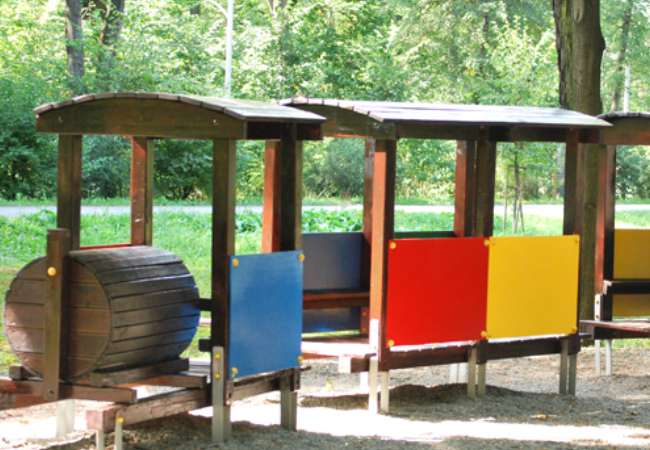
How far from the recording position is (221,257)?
4480 mm

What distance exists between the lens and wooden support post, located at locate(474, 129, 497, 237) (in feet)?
20.4

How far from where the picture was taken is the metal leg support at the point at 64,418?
4.88 m

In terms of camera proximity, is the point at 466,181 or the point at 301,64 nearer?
the point at 466,181

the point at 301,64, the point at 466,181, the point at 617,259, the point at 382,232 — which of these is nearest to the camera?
the point at 382,232

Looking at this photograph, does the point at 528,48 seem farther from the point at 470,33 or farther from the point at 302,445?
the point at 302,445

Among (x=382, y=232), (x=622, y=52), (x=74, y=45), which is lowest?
(x=382, y=232)

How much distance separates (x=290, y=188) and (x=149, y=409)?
1493mm

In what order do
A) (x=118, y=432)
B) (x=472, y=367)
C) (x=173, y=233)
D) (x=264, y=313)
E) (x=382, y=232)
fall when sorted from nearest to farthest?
1. (x=118, y=432)
2. (x=264, y=313)
3. (x=382, y=232)
4. (x=472, y=367)
5. (x=173, y=233)

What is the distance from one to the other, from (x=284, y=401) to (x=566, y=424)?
75.2 inches

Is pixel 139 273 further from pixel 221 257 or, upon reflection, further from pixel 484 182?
pixel 484 182

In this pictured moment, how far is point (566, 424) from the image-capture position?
5.51 metres

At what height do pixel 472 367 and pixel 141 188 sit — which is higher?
pixel 141 188

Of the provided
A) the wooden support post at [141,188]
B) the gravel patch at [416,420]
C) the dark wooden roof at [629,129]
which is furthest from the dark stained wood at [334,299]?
the dark wooden roof at [629,129]

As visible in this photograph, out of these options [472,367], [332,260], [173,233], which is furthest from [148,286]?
[173,233]
